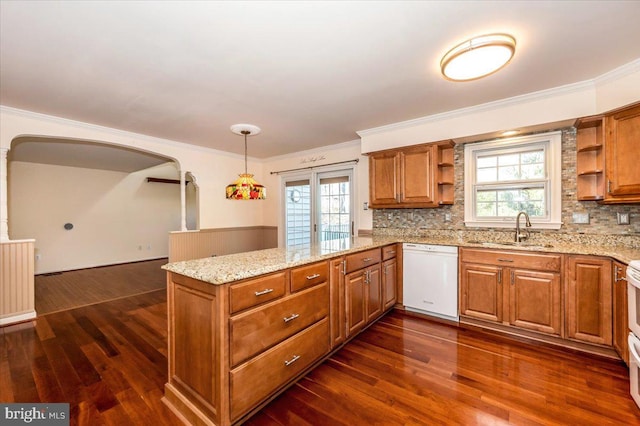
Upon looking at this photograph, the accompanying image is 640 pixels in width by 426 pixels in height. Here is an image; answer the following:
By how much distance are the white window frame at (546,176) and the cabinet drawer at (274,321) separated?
7.40ft

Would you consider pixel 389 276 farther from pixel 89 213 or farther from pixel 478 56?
pixel 89 213

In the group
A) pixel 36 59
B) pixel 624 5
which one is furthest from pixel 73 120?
pixel 624 5

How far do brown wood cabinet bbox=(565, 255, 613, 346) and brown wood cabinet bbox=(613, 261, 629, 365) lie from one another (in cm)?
4

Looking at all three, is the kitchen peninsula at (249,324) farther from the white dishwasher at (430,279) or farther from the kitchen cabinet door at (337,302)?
the white dishwasher at (430,279)

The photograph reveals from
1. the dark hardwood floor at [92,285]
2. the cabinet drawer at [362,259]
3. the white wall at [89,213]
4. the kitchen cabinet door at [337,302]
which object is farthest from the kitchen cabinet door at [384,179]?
the white wall at [89,213]

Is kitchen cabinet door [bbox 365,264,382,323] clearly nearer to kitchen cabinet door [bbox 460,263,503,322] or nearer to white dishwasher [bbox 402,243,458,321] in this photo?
white dishwasher [bbox 402,243,458,321]

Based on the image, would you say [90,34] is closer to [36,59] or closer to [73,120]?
[36,59]

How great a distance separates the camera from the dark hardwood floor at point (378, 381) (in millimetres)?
1686

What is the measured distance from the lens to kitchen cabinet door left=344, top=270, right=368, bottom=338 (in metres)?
2.52

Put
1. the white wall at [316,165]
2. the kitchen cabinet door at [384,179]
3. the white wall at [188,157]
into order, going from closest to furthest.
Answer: the white wall at [188,157]
the kitchen cabinet door at [384,179]
the white wall at [316,165]

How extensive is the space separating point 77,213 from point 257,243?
4.21 meters

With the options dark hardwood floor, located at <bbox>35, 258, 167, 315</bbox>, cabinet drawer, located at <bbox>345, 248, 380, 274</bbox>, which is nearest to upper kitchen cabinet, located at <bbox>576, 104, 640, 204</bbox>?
cabinet drawer, located at <bbox>345, 248, 380, 274</bbox>

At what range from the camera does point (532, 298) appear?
260 cm

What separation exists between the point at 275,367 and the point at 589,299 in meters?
2.69
